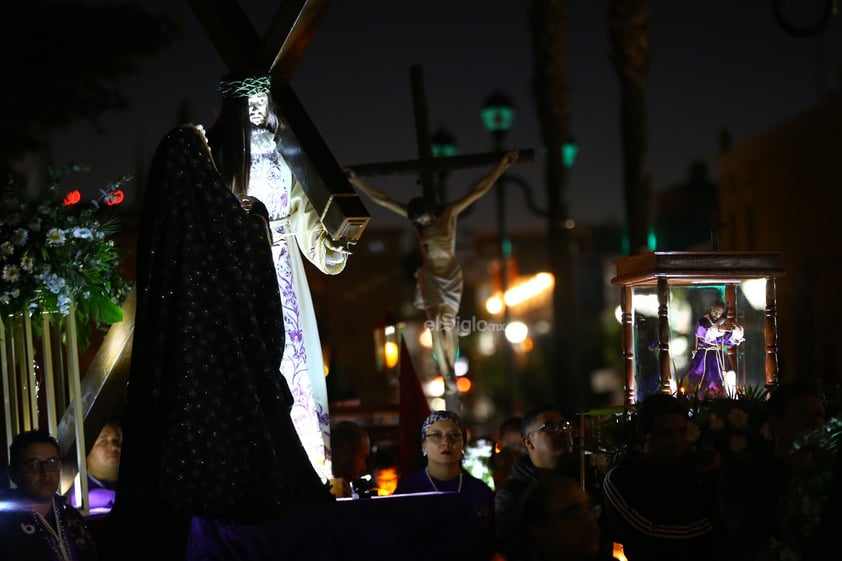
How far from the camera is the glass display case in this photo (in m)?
8.41

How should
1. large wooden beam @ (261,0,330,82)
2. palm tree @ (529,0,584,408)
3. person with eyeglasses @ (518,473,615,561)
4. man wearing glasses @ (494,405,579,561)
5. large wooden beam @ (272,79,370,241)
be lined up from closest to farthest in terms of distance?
person with eyeglasses @ (518,473,615,561) < large wooden beam @ (272,79,370,241) < large wooden beam @ (261,0,330,82) < man wearing glasses @ (494,405,579,561) < palm tree @ (529,0,584,408)

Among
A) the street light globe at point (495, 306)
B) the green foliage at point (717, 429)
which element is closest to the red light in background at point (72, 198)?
the green foliage at point (717, 429)

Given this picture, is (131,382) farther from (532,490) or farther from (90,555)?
(532,490)

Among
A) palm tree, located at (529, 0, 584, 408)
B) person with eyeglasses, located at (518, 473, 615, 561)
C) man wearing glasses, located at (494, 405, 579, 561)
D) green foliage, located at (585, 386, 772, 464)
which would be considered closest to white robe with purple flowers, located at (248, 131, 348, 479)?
man wearing glasses, located at (494, 405, 579, 561)

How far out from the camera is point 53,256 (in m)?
7.26

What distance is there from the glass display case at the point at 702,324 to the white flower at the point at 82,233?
3.65 metres

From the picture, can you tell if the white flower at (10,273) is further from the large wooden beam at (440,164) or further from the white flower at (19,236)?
the large wooden beam at (440,164)

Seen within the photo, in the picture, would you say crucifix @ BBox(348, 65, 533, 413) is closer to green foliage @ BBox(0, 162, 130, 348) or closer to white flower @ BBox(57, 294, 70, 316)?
green foliage @ BBox(0, 162, 130, 348)

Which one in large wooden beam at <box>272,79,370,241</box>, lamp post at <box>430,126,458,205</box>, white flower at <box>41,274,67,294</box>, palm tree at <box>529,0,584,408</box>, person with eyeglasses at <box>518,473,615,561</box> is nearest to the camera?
person with eyeglasses at <box>518,473,615,561</box>

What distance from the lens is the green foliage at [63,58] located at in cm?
1524

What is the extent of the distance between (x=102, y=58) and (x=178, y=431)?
1125cm

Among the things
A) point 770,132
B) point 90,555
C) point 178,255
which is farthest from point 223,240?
point 770,132

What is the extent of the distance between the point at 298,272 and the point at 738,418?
2.90 m

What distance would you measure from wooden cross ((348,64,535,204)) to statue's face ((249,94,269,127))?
4.42 meters
